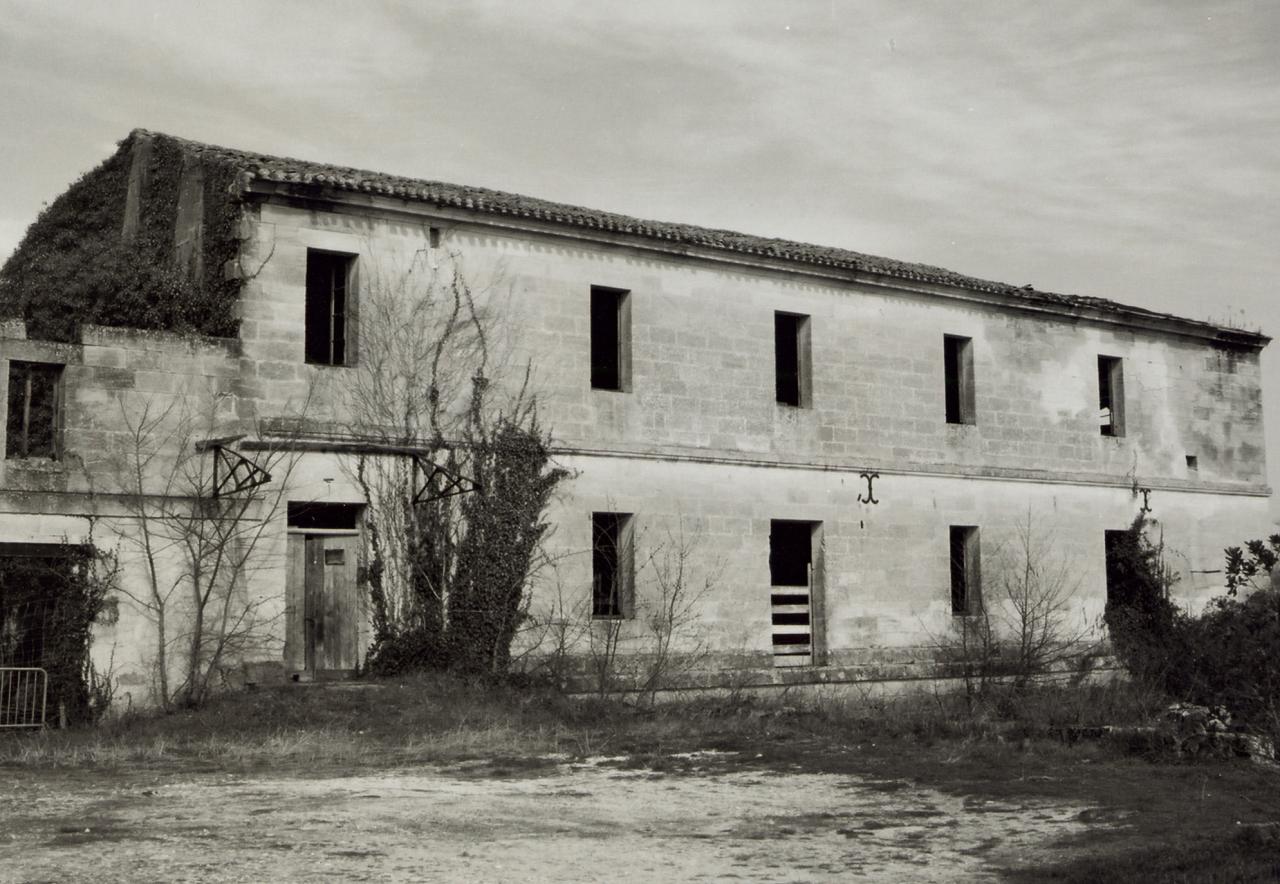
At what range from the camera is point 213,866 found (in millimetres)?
8094

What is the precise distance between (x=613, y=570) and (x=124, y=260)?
7.76 metres

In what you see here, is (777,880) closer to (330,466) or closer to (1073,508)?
(330,466)

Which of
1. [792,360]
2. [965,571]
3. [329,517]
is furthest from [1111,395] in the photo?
[329,517]

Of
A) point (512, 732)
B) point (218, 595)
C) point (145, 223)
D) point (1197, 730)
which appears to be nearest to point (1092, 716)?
point (1197, 730)

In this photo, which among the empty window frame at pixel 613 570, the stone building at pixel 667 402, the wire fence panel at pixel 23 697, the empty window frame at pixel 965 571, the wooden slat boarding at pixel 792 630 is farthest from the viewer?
the empty window frame at pixel 965 571

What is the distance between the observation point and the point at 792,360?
22.8 meters

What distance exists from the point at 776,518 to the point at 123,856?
1419cm

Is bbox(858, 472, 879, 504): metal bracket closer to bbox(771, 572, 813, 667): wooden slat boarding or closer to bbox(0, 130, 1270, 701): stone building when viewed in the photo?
bbox(0, 130, 1270, 701): stone building

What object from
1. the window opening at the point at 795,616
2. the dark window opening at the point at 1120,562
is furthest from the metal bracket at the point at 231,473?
the dark window opening at the point at 1120,562

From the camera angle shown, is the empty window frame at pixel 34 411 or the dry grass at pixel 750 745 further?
the empty window frame at pixel 34 411

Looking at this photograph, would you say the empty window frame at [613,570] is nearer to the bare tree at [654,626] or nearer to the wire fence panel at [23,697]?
the bare tree at [654,626]

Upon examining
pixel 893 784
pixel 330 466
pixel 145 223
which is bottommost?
pixel 893 784

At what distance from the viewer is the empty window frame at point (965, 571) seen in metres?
23.6

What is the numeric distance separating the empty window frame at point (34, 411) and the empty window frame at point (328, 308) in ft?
10.5
